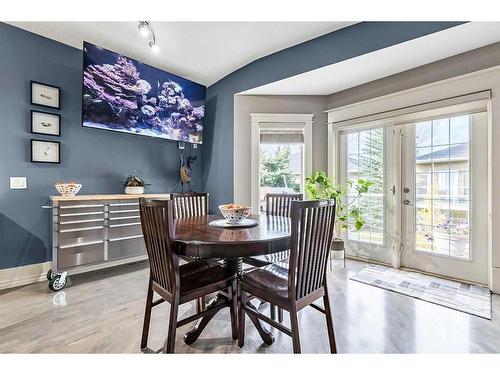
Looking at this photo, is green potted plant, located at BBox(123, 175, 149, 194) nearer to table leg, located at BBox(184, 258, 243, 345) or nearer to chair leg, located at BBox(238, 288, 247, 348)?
table leg, located at BBox(184, 258, 243, 345)

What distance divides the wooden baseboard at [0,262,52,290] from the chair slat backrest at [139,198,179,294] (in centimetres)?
214

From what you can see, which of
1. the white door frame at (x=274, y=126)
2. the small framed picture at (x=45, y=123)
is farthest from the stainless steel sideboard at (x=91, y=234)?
the white door frame at (x=274, y=126)

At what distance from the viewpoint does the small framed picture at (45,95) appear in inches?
113

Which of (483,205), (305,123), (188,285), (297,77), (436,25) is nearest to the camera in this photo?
(188,285)

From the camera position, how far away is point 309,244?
1.47 meters

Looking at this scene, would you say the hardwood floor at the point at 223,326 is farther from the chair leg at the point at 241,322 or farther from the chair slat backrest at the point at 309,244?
the chair slat backrest at the point at 309,244

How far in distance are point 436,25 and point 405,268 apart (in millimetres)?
2643

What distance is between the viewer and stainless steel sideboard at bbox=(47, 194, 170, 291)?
2656mm

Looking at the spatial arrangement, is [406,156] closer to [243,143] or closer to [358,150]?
[358,150]

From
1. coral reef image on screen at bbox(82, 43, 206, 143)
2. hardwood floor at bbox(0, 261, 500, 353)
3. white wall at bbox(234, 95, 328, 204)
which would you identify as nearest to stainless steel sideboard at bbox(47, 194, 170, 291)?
hardwood floor at bbox(0, 261, 500, 353)

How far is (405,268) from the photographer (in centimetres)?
328

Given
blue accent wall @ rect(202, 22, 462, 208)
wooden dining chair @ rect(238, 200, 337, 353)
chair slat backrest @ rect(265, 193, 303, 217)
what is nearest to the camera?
wooden dining chair @ rect(238, 200, 337, 353)

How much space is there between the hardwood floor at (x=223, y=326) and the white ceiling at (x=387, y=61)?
2.40 m
